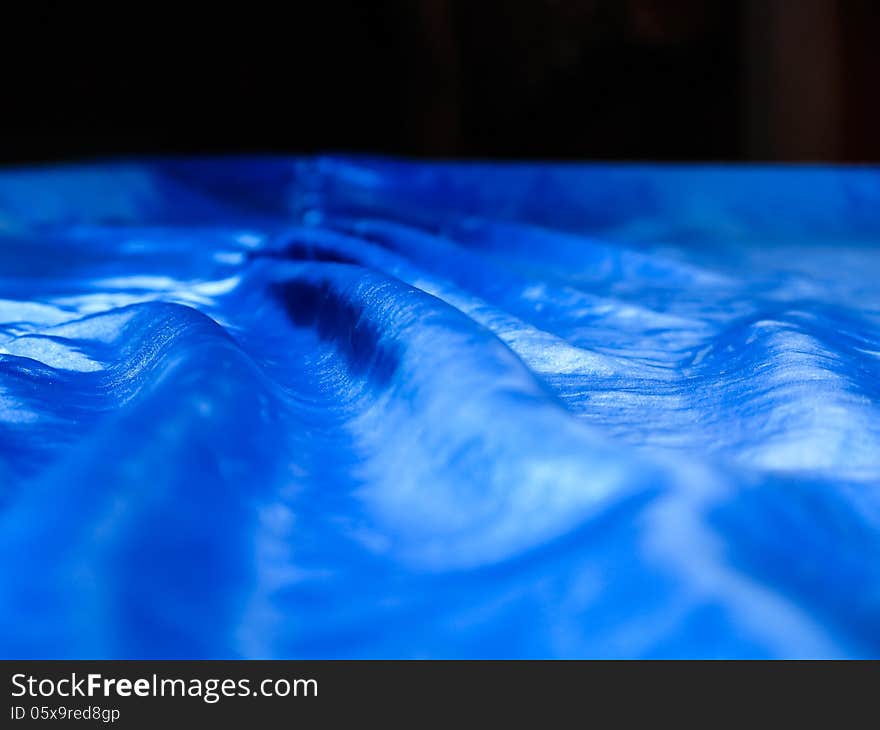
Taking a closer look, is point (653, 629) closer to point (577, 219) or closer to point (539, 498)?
point (539, 498)

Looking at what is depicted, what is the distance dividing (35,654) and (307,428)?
229mm

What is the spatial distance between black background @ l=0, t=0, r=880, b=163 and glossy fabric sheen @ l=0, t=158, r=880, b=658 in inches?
69.4

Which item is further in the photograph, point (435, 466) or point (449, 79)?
point (449, 79)

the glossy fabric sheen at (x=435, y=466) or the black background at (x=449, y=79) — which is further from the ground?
the black background at (x=449, y=79)

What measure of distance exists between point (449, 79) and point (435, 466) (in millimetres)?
2731

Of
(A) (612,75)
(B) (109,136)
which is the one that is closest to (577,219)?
(A) (612,75)

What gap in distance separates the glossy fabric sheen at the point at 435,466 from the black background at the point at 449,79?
176 centimetres

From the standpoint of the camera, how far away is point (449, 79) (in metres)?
2.97

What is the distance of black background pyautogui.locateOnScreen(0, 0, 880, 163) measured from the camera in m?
2.45

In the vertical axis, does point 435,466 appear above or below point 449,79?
below

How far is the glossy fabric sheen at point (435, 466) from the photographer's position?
0.31 m

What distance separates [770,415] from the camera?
487mm

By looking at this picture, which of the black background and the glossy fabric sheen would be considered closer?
the glossy fabric sheen

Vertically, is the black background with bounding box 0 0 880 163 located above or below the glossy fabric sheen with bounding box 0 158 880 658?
above
